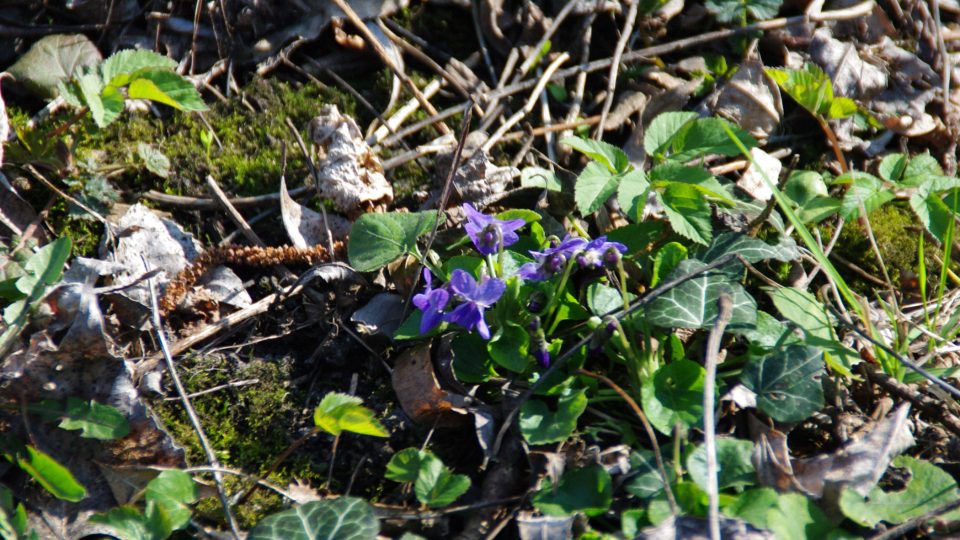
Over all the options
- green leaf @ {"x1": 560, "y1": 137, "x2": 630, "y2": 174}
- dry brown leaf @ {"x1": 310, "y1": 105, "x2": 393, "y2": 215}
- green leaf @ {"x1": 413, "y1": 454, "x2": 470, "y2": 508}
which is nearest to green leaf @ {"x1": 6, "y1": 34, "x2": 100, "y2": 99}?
dry brown leaf @ {"x1": 310, "y1": 105, "x2": 393, "y2": 215}

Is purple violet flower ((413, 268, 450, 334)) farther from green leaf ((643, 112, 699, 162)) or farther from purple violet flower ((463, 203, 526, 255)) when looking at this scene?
green leaf ((643, 112, 699, 162))

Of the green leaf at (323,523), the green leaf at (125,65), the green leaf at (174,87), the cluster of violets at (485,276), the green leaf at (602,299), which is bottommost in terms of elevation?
the green leaf at (323,523)

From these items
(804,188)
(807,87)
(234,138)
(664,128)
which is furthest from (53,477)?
(807,87)

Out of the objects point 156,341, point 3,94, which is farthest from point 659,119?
point 3,94

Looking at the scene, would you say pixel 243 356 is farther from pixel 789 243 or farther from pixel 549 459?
pixel 789 243

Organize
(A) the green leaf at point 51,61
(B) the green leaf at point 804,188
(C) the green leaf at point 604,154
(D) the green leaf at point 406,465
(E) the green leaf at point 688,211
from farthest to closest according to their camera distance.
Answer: (A) the green leaf at point 51,61
(B) the green leaf at point 804,188
(C) the green leaf at point 604,154
(E) the green leaf at point 688,211
(D) the green leaf at point 406,465

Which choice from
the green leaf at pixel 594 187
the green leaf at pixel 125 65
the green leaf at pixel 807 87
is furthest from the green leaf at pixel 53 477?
the green leaf at pixel 807 87

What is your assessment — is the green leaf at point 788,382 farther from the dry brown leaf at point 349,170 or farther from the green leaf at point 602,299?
the dry brown leaf at point 349,170
